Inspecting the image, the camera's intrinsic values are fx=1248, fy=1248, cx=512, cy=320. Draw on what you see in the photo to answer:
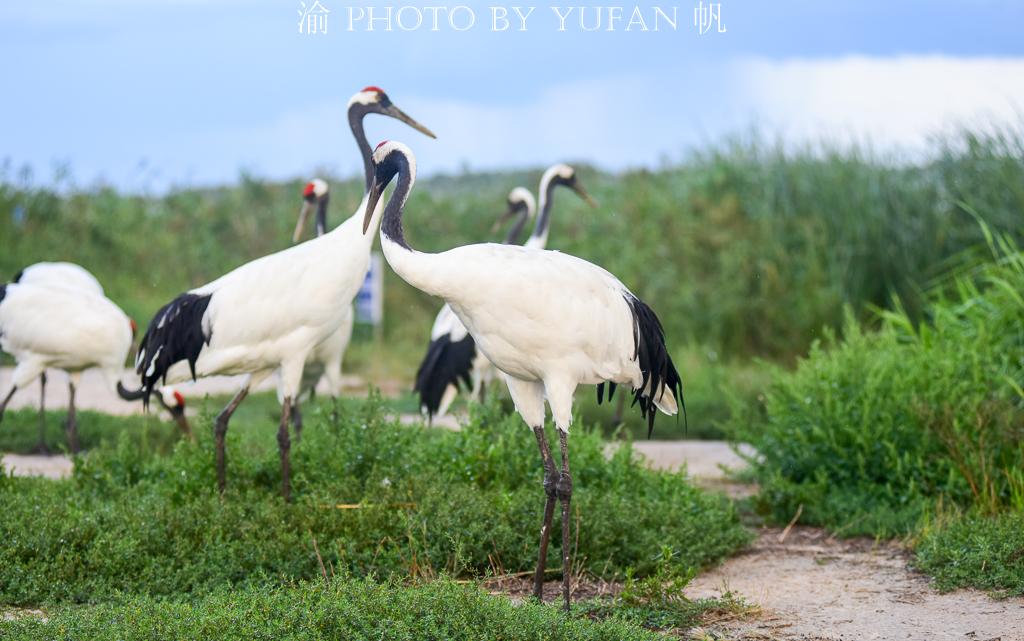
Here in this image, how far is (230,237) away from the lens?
1828 centimetres

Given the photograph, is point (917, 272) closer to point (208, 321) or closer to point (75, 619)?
point (208, 321)

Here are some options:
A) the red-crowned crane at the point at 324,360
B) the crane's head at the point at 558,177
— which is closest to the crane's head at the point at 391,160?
the red-crowned crane at the point at 324,360

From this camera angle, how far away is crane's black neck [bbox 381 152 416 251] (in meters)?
5.04

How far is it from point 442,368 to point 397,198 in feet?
11.9

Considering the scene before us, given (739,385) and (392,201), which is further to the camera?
(739,385)

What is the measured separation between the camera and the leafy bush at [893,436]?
6.64 m

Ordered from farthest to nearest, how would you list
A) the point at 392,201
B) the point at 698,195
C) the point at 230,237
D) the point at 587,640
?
the point at 230,237 < the point at 698,195 < the point at 392,201 < the point at 587,640

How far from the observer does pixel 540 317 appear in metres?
5.06

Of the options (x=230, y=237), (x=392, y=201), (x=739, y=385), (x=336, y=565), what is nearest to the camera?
(x=392, y=201)

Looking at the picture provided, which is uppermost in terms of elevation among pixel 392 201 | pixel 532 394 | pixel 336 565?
pixel 392 201

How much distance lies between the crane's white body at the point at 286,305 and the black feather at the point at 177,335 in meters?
0.05

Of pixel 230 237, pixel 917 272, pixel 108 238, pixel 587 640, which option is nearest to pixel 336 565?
Result: pixel 587 640

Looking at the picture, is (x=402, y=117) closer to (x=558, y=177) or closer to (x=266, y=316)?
(x=266, y=316)

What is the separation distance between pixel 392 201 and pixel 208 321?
2046mm
